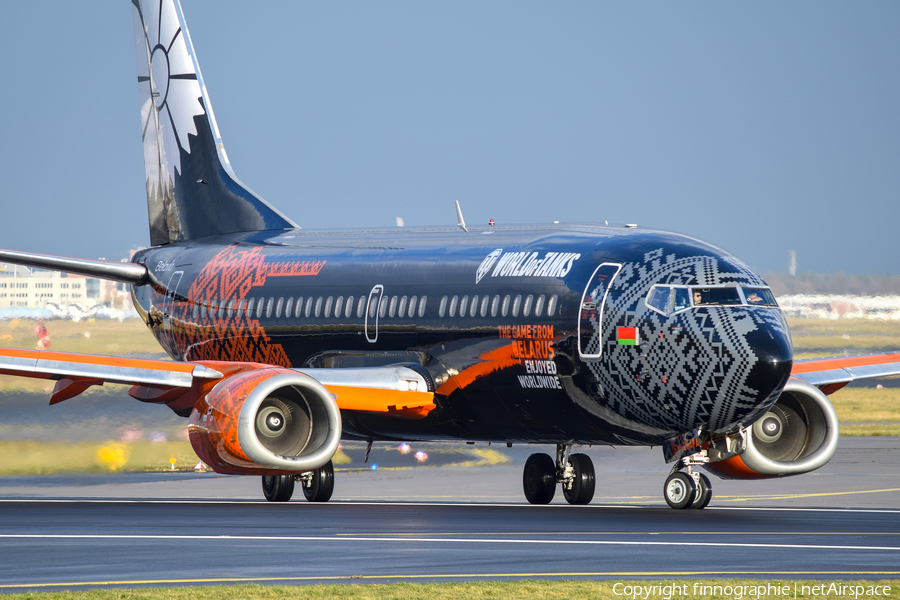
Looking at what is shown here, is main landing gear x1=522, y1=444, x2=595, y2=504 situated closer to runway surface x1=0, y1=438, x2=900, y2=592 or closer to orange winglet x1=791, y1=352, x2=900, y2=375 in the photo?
runway surface x1=0, y1=438, x2=900, y2=592

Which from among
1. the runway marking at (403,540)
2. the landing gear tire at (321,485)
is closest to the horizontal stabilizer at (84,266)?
the landing gear tire at (321,485)

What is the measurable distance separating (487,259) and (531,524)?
653 centimetres

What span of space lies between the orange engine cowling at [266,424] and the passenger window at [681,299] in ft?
19.4

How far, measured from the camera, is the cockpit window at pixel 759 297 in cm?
2359

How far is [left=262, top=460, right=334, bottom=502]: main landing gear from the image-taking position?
29.9 metres

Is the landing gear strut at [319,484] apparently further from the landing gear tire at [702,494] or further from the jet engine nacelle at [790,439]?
the landing gear tire at [702,494]

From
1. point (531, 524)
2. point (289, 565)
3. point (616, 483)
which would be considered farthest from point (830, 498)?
point (289, 565)

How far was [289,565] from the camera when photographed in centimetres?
1720

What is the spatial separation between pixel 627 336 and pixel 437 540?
5.42 meters

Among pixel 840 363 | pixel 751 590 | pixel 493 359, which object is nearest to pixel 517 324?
pixel 493 359

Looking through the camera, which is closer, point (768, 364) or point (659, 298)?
point (768, 364)

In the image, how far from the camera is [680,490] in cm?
2466

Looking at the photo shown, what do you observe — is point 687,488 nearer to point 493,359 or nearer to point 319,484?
point 493,359

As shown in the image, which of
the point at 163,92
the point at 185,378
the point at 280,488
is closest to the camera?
the point at 185,378
